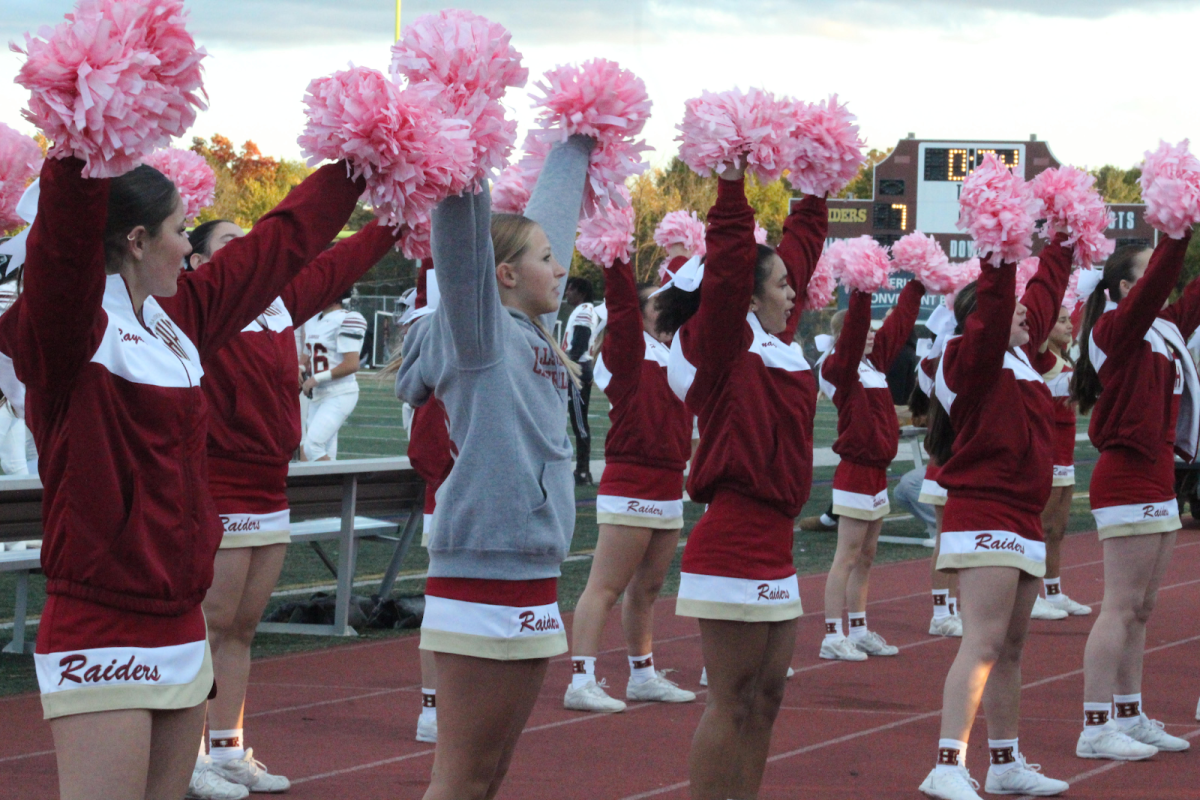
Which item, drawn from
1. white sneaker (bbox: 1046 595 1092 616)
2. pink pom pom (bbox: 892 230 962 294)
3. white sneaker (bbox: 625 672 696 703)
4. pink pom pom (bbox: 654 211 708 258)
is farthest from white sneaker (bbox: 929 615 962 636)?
pink pom pom (bbox: 654 211 708 258)

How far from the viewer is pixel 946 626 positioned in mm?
8125

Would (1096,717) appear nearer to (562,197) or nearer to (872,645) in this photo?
(872,645)

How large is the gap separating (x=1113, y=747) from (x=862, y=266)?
106 inches

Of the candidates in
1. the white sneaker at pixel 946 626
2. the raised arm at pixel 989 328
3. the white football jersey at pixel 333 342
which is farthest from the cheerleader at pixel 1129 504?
the white football jersey at pixel 333 342

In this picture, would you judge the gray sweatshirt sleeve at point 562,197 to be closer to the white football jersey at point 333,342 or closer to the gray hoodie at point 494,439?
Answer: the gray hoodie at point 494,439

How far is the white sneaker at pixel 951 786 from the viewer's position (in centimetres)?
450

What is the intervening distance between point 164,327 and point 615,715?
3923mm

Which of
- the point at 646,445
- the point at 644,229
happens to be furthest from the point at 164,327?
the point at 644,229

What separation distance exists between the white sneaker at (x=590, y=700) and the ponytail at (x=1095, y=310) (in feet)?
7.73

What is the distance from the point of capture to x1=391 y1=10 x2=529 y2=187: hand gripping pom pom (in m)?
2.63

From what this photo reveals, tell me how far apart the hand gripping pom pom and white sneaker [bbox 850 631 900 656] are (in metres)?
5.42

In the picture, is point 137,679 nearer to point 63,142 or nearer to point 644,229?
point 63,142

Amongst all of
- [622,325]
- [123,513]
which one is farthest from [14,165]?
[622,325]

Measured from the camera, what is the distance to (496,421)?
2.92 metres
